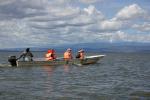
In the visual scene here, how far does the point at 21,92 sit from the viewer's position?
853 inches

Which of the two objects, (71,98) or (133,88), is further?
(133,88)

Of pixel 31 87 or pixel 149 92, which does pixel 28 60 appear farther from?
pixel 149 92

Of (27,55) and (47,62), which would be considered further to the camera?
(47,62)

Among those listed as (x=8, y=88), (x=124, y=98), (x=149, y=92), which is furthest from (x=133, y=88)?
(x=8, y=88)

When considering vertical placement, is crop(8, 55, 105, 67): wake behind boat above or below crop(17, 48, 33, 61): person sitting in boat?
below

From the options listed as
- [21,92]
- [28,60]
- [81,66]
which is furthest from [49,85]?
[81,66]

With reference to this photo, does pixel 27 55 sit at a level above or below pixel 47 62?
above

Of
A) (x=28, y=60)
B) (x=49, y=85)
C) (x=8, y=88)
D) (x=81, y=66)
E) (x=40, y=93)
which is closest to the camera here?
(x=40, y=93)

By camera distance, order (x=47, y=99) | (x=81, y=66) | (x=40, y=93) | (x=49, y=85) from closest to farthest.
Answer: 1. (x=47, y=99)
2. (x=40, y=93)
3. (x=49, y=85)
4. (x=81, y=66)

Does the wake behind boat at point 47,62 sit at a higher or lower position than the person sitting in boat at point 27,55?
lower

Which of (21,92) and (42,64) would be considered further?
(42,64)

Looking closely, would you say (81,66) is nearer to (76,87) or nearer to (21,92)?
(76,87)

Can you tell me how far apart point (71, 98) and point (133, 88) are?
Result: 18.6 ft

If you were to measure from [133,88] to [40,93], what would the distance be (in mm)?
6256
